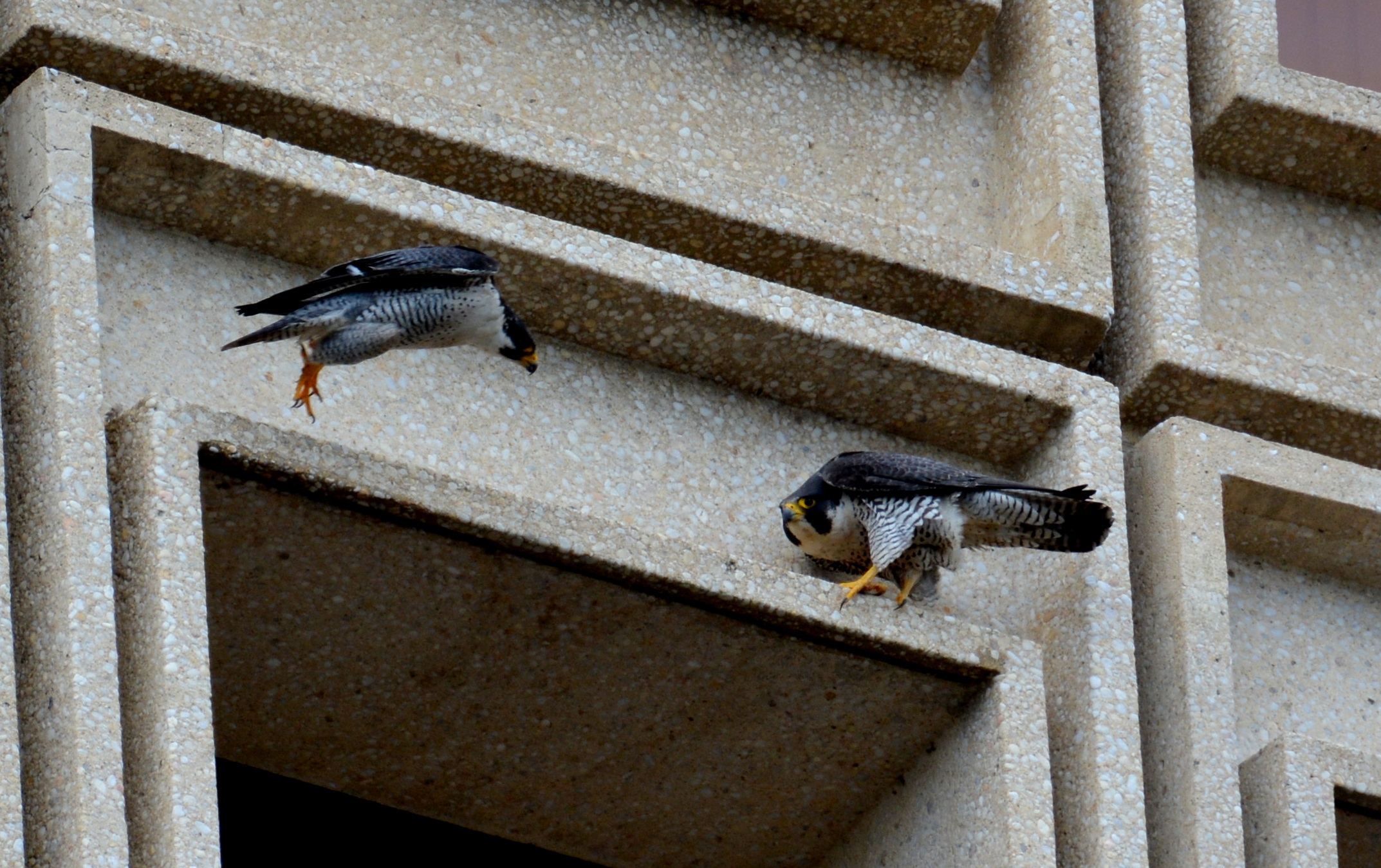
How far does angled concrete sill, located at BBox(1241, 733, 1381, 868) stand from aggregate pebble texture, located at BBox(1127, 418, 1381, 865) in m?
0.01

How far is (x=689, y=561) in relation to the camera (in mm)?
5133

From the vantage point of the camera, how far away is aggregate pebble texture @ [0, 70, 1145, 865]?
Result: 5.12 m

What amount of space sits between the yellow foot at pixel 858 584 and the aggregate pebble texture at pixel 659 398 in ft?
0.10

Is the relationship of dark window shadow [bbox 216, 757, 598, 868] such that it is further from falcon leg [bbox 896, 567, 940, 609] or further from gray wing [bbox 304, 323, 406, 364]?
gray wing [bbox 304, 323, 406, 364]

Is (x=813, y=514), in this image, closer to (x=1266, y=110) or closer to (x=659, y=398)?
(x=659, y=398)

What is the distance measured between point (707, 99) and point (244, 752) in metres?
2.07

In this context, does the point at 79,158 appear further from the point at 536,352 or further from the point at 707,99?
the point at 707,99

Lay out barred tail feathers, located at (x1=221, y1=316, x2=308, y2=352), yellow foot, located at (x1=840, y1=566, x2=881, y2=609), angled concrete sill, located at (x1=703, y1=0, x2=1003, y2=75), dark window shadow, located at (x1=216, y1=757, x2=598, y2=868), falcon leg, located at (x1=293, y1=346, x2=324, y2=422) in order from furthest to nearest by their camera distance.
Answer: dark window shadow, located at (x1=216, y1=757, x2=598, y2=868), angled concrete sill, located at (x1=703, y1=0, x2=1003, y2=75), yellow foot, located at (x1=840, y1=566, x2=881, y2=609), falcon leg, located at (x1=293, y1=346, x2=324, y2=422), barred tail feathers, located at (x1=221, y1=316, x2=308, y2=352)

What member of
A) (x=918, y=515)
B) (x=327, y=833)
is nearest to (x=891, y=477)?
(x=918, y=515)

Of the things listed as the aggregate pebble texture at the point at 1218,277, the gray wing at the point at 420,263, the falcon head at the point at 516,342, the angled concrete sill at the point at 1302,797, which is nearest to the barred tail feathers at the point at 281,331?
the gray wing at the point at 420,263

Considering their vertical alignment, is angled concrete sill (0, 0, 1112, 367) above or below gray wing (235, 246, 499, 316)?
above

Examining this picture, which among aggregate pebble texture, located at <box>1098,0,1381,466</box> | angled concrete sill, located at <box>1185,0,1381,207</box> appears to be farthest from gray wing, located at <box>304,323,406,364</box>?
angled concrete sill, located at <box>1185,0,1381,207</box>

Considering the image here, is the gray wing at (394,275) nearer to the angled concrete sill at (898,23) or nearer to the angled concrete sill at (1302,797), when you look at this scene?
the angled concrete sill at (898,23)

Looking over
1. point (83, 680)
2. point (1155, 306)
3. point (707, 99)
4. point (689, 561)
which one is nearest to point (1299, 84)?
point (1155, 306)
